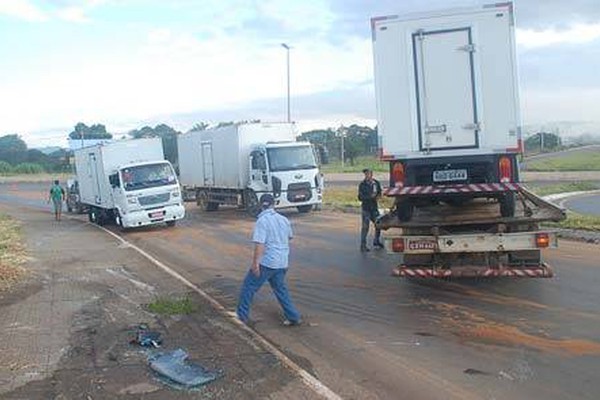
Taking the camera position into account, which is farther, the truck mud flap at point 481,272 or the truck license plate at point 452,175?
the truck license plate at point 452,175

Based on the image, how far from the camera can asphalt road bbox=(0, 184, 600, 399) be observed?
6609 millimetres

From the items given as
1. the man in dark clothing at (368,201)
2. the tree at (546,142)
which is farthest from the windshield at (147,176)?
the tree at (546,142)

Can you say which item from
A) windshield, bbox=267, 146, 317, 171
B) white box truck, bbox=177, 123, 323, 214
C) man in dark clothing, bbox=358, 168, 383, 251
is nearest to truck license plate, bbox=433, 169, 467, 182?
man in dark clothing, bbox=358, 168, 383, 251

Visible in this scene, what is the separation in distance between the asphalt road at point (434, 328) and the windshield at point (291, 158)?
12.5m

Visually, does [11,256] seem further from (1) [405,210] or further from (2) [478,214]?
(2) [478,214]

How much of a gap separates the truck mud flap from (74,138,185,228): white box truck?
1562 centimetres

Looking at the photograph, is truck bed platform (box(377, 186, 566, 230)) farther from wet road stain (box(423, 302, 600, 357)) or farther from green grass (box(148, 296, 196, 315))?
green grass (box(148, 296, 196, 315))

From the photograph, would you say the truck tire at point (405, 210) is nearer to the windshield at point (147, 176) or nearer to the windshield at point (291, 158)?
the windshield at point (147, 176)

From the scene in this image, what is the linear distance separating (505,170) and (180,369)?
5.88 meters

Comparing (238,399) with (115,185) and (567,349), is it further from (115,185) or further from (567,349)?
(115,185)

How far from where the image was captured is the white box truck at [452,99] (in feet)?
35.2

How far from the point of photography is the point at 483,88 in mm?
10758

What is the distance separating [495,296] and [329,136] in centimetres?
8901

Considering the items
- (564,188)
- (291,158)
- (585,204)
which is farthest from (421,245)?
(564,188)
